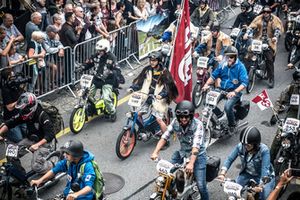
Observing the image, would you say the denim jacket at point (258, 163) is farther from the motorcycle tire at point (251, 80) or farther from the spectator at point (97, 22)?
the spectator at point (97, 22)

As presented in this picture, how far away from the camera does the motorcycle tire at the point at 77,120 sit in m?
12.7

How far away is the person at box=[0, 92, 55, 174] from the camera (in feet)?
32.6

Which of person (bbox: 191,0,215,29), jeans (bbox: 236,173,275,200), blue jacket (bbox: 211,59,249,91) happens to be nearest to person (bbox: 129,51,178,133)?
blue jacket (bbox: 211,59,249,91)

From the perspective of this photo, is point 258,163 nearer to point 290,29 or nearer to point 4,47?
point 4,47

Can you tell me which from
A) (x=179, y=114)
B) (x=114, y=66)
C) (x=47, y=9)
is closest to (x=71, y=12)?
(x=47, y=9)

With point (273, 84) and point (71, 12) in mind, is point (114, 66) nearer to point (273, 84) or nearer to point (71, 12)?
point (71, 12)

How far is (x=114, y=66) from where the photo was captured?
43.3 ft

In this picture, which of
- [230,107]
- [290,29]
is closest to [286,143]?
[230,107]

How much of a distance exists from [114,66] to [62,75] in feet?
6.35

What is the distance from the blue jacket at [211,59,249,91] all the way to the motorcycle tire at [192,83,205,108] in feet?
5.95

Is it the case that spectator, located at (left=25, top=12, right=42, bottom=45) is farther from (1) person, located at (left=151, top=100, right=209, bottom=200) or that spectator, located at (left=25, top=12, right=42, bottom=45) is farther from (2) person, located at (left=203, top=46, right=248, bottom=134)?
(1) person, located at (left=151, top=100, right=209, bottom=200)

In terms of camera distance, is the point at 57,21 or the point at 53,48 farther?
the point at 57,21

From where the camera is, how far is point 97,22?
1591 cm

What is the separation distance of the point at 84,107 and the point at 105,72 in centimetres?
95
